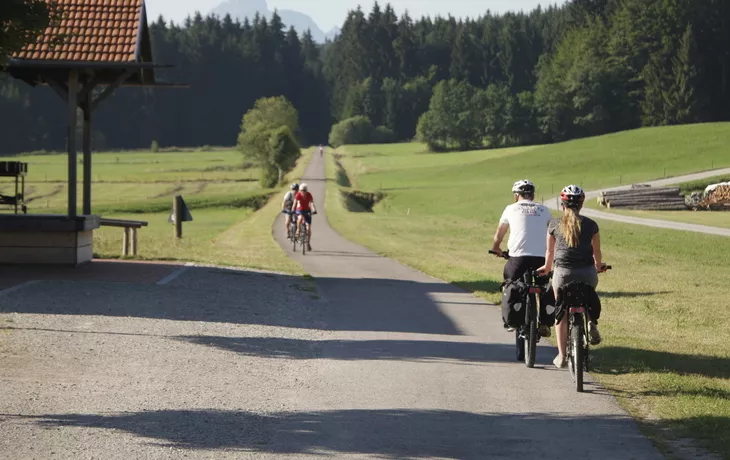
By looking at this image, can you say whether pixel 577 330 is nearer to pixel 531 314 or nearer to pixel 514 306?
pixel 531 314

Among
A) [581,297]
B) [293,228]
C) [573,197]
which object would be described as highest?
[573,197]

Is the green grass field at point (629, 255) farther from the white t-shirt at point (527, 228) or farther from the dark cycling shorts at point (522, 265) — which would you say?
the white t-shirt at point (527, 228)

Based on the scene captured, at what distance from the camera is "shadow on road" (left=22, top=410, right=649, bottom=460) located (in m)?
7.49

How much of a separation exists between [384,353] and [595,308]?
2.76 meters

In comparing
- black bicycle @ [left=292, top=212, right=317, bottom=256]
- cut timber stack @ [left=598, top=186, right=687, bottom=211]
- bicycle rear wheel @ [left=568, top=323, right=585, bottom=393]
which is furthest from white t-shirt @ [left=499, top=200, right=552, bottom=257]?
cut timber stack @ [left=598, top=186, right=687, bottom=211]

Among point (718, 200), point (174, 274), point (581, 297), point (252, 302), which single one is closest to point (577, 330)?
point (581, 297)

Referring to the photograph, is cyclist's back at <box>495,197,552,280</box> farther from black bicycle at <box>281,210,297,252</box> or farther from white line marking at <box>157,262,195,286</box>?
black bicycle at <box>281,210,297,252</box>

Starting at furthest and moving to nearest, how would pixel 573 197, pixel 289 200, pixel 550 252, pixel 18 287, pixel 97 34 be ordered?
pixel 289 200 < pixel 97 34 < pixel 18 287 < pixel 550 252 < pixel 573 197

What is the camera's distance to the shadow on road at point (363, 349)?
38.8ft

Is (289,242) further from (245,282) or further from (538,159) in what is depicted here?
(538,159)

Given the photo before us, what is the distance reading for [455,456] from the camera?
7312 mm

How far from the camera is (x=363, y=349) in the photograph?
12336 millimetres

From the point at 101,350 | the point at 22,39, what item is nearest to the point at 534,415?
the point at 101,350

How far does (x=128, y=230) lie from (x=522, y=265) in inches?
628
